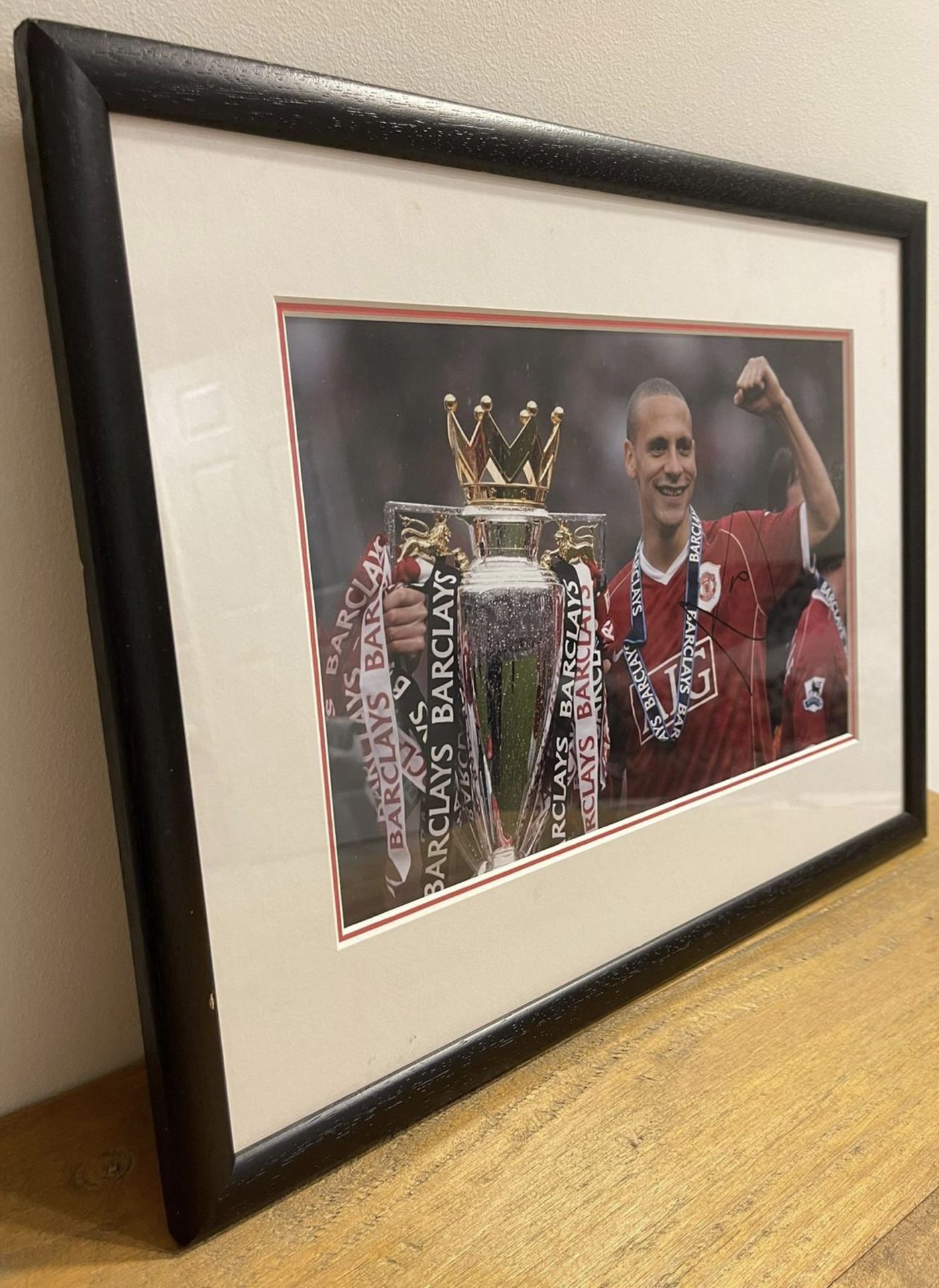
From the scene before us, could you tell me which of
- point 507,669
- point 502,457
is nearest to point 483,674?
point 507,669

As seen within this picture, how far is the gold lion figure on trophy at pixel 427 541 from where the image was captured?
0.51m

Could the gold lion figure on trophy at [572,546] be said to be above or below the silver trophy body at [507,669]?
above

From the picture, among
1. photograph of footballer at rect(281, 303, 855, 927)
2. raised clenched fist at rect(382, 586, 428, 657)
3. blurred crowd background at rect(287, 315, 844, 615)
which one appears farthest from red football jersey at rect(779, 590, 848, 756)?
raised clenched fist at rect(382, 586, 428, 657)

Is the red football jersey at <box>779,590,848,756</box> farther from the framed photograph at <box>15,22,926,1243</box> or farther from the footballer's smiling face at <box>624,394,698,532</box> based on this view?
the footballer's smiling face at <box>624,394,698,532</box>

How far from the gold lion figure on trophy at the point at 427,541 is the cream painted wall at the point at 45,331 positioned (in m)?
0.16

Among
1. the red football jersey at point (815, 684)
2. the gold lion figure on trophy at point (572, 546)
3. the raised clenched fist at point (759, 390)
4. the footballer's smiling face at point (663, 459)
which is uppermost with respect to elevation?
the raised clenched fist at point (759, 390)

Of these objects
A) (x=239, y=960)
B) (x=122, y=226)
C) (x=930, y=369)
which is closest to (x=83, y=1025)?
(x=239, y=960)

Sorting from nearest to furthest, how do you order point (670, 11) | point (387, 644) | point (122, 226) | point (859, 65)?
point (122, 226) < point (387, 644) < point (670, 11) < point (859, 65)

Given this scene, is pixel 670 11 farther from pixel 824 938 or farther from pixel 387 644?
pixel 824 938

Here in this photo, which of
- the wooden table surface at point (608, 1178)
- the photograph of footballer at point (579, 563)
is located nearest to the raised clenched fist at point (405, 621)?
the photograph of footballer at point (579, 563)

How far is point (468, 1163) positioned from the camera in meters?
0.50

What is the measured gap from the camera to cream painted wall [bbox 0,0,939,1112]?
1.52 ft

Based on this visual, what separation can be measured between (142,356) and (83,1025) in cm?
36

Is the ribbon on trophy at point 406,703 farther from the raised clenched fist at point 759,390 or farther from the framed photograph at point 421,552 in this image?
the raised clenched fist at point 759,390
